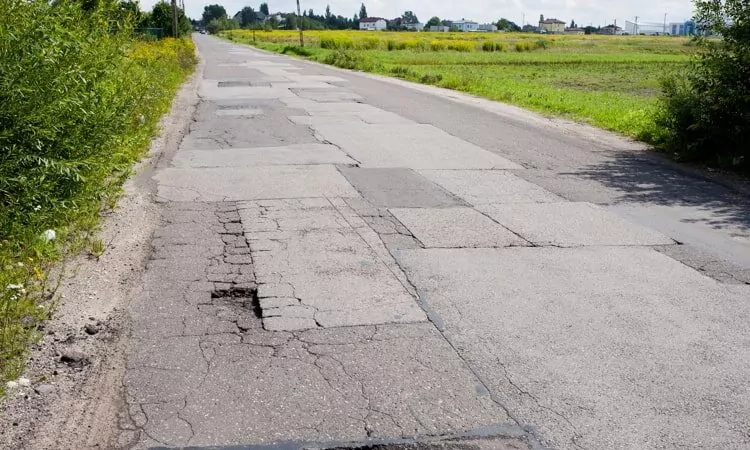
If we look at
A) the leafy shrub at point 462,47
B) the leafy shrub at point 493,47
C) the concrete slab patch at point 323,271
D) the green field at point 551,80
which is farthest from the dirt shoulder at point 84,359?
the leafy shrub at point 493,47

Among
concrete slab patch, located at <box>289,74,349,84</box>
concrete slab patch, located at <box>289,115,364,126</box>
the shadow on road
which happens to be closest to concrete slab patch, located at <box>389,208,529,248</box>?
the shadow on road

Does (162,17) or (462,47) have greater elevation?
(162,17)

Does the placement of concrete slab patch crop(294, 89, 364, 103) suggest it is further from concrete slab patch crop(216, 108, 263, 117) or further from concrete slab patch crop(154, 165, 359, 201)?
concrete slab patch crop(154, 165, 359, 201)

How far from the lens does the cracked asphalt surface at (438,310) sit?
12.2 ft

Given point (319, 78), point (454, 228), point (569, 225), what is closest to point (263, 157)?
point (454, 228)

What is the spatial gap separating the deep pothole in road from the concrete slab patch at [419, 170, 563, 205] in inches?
144

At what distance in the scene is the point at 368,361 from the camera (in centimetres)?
432

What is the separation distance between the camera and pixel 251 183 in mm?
9227

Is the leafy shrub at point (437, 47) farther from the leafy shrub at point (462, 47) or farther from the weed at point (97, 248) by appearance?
the weed at point (97, 248)

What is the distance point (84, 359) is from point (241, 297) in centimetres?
127

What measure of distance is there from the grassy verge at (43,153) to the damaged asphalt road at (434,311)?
64 centimetres

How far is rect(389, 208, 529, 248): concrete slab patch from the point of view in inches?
269

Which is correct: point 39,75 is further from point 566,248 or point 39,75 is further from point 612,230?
point 612,230

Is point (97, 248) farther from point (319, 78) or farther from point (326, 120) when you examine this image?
point (319, 78)
